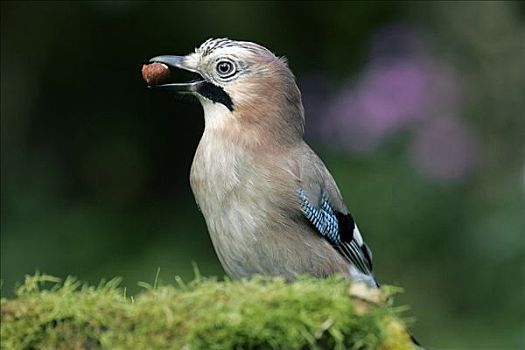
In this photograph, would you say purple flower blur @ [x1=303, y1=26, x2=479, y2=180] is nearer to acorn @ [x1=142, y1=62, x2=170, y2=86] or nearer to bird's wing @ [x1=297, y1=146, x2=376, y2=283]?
bird's wing @ [x1=297, y1=146, x2=376, y2=283]

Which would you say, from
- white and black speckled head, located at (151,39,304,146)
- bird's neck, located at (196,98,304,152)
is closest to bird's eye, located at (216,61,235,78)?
white and black speckled head, located at (151,39,304,146)

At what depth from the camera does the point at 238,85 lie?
4641mm

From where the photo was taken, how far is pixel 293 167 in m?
4.55

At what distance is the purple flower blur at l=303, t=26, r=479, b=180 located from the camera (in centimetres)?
766

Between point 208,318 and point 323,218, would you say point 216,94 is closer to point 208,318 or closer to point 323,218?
point 323,218

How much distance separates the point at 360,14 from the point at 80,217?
238 centimetres

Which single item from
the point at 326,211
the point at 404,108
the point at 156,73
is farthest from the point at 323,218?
the point at 404,108

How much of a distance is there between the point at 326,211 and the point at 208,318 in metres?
1.82

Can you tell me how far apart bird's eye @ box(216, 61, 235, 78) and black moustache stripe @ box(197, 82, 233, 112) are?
0.18ft

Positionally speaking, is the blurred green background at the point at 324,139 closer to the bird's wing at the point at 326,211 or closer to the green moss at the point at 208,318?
the bird's wing at the point at 326,211

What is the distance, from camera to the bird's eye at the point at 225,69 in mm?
4617

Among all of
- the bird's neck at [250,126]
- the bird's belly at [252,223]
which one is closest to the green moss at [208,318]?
the bird's belly at [252,223]

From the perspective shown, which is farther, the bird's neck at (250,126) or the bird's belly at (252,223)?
the bird's neck at (250,126)

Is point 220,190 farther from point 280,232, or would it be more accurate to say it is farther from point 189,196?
point 189,196
